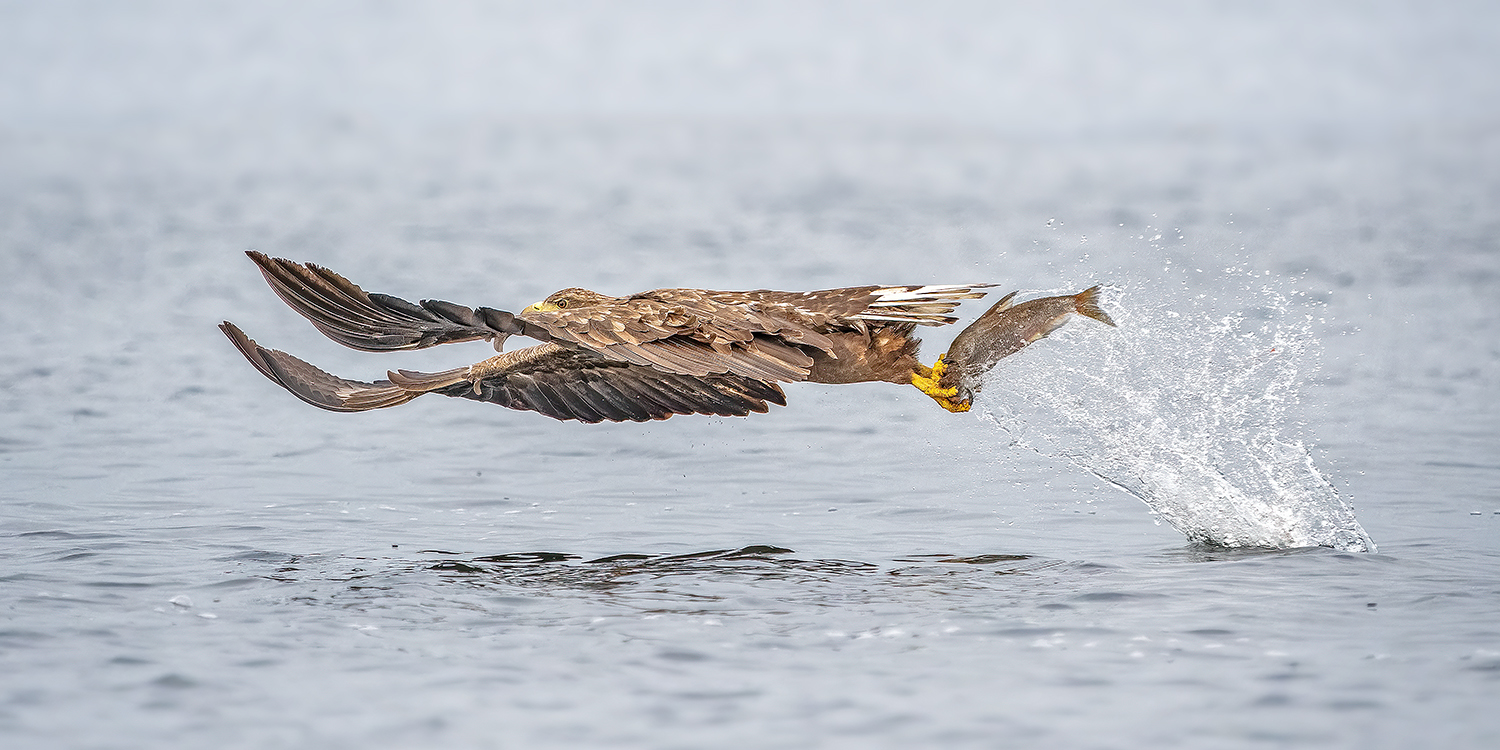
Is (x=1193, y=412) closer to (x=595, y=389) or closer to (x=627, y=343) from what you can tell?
(x=595, y=389)

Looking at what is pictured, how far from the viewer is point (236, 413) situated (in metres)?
11.0

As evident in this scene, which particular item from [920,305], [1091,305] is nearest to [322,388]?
[920,305]

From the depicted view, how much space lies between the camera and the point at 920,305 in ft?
22.4

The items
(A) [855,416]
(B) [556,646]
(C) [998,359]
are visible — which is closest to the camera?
(B) [556,646]

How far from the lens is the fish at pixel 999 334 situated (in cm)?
679

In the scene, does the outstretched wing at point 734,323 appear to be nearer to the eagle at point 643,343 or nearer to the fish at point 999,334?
A: the eagle at point 643,343

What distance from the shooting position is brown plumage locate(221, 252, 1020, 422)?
20.4 feet

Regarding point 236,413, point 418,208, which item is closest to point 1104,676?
point 236,413

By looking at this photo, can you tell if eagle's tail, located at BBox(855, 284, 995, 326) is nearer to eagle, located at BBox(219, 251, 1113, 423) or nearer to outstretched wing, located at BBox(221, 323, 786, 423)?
eagle, located at BBox(219, 251, 1113, 423)

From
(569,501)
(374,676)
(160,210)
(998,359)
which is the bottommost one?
(374,676)

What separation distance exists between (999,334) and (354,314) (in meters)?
2.51

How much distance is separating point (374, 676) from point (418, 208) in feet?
52.3

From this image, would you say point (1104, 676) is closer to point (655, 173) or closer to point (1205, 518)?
point (1205, 518)

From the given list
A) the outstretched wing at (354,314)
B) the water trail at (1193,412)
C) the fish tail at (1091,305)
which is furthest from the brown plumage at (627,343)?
the water trail at (1193,412)
